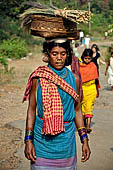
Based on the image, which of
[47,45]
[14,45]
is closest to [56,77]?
[47,45]

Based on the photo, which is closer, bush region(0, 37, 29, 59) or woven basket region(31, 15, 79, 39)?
woven basket region(31, 15, 79, 39)

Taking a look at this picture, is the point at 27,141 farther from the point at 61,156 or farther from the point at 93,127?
the point at 93,127

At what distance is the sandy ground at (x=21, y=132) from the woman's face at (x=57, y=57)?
8.04ft

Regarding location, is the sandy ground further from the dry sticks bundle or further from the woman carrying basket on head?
the dry sticks bundle

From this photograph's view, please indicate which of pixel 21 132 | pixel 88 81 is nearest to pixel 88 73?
pixel 88 81

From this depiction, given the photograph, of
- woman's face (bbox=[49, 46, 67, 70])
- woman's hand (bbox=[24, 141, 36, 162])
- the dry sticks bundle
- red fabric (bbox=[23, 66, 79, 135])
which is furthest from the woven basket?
woman's hand (bbox=[24, 141, 36, 162])

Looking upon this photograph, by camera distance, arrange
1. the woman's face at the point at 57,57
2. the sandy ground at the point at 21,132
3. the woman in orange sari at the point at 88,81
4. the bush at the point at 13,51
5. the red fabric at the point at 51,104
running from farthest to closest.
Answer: the bush at the point at 13,51
the woman in orange sari at the point at 88,81
the sandy ground at the point at 21,132
the woman's face at the point at 57,57
the red fabric at the point at 51,104

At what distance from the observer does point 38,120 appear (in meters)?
3.49

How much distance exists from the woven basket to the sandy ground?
101 inches

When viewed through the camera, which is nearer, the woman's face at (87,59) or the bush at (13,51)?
the woman's face at (87,59)

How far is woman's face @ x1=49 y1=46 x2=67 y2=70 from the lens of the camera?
3.49 meters

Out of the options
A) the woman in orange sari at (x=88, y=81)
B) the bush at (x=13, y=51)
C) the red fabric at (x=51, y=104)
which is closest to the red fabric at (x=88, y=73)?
the woman in orange sari at (x=88, y=81)

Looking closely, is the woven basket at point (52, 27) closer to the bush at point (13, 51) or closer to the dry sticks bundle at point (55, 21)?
the dry sticks bundle at point (55, 21)

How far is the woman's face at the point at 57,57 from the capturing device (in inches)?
138
